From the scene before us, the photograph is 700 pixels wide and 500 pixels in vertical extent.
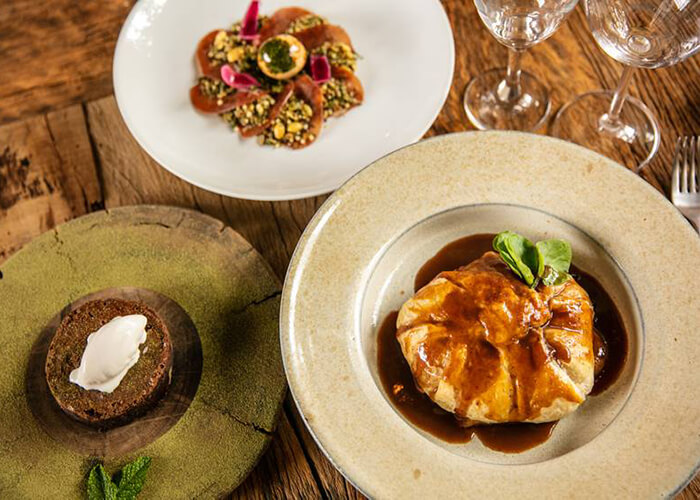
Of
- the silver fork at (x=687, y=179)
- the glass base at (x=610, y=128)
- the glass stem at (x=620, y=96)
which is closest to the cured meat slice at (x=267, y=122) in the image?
the glass base at (x=610, y=128)

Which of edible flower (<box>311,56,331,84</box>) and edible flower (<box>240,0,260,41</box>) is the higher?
edible flower (<box>240,0,260,41</box>)

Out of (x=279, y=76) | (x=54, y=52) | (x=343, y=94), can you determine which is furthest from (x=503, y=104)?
(x=54, y=52)

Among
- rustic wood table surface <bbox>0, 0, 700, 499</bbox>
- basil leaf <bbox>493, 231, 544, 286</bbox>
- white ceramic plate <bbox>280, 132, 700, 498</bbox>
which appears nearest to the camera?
white ceramic plate <bbox>280, 132, 700, 498</bbox>

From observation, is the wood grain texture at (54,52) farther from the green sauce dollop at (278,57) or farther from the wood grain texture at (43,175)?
the green sauce dollop at (278,57)

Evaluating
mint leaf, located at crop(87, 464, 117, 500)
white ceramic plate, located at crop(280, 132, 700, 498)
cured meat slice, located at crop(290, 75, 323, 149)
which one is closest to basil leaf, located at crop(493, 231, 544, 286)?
white ceramic plate, located at crop(280, 132, 700, 498)

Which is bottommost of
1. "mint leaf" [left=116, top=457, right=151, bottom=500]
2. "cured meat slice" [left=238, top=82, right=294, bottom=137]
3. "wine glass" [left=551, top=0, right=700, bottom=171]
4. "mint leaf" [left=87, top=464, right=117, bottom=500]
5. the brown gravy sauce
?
"mint leaf" [left=87, top=464, right=117, bottom=500]

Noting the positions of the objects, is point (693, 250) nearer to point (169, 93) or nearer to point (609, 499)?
point (609, 499)

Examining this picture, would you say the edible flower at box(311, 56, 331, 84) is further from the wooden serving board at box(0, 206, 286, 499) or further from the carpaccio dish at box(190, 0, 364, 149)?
the wooden serving board at box(0, 206, 286, 499)

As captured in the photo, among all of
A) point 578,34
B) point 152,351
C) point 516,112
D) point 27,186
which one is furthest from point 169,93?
point 578,34
